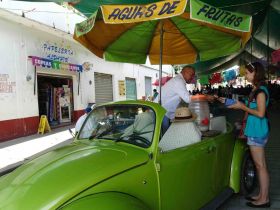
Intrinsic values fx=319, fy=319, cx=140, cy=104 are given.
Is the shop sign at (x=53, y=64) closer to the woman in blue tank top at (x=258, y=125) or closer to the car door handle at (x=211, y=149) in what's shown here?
the woman in blue tank top at (x=258, y=125)

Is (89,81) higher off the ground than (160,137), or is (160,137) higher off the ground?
(89,81)

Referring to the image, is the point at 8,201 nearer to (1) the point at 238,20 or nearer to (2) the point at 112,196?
(2) the point at 112,196

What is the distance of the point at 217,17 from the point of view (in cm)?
471

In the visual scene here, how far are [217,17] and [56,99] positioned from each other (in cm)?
1108

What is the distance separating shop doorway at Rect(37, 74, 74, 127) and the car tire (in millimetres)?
10611

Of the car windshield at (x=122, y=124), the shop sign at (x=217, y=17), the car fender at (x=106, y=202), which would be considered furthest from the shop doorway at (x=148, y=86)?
the car fender at (x=106, y=202)

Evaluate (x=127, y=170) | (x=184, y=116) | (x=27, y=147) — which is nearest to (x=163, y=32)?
A: (x=184, y=116)

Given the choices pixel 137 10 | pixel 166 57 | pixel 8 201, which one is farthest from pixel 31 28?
pixel 8 201

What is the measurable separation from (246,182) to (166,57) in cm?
484

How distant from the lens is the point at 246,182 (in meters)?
4.80

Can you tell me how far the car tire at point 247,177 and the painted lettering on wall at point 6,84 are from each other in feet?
29.4

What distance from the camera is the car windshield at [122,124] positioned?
324 cm

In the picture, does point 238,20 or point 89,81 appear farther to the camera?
point 89,81

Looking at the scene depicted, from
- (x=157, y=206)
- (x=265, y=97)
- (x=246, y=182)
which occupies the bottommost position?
(x=246, y=182)
